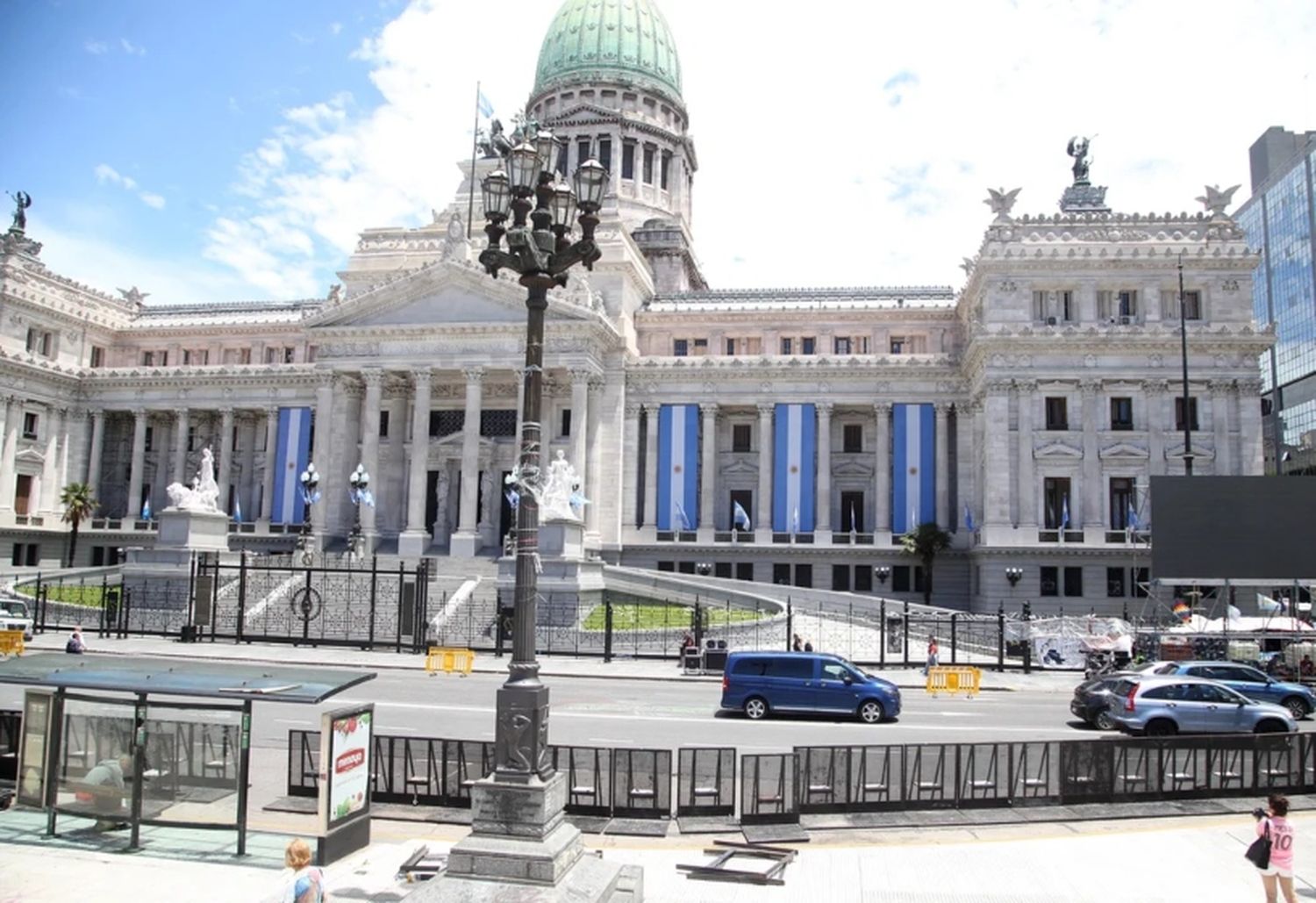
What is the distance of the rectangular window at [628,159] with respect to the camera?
90.9 meters

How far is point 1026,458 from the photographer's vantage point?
56.3m

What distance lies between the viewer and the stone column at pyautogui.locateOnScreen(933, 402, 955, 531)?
207 feet

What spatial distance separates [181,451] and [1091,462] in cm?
5915

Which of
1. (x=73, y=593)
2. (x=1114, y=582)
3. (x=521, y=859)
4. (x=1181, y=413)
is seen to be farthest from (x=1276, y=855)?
(x=73, y=593)

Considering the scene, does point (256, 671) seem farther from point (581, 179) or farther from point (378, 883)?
point (581, 179)

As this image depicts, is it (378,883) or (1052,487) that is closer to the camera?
(378,883)

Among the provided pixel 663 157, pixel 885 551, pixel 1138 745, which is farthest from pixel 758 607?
pixel 663 157

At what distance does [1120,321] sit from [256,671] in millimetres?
52925

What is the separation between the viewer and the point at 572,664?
3688 centimetres

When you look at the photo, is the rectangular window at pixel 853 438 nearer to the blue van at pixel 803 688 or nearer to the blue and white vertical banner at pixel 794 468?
the blue and white vertical banner at pixel 794 468

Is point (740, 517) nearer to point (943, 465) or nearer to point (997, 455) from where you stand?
point (943, 465)

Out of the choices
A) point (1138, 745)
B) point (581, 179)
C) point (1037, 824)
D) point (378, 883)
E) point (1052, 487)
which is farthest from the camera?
point (1052, 487)

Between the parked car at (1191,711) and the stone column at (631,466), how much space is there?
43.5 meters

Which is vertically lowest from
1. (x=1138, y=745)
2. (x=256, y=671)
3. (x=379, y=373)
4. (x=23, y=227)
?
(x=1138, y=745)
